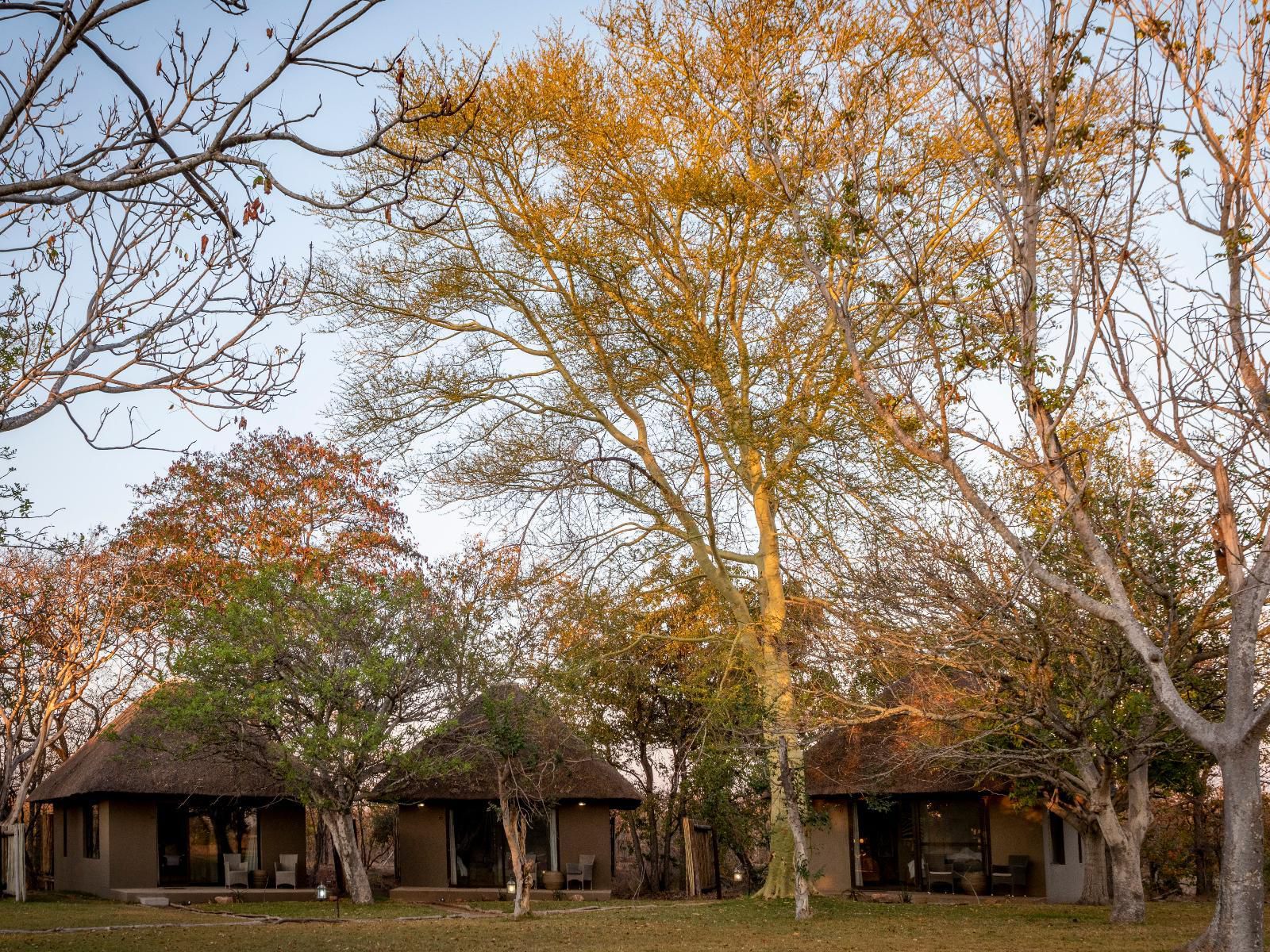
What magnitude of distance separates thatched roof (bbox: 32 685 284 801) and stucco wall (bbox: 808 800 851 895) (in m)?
10.5

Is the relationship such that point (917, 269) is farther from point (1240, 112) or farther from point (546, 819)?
point (546, 819)

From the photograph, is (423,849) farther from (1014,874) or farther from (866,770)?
(1014,874)

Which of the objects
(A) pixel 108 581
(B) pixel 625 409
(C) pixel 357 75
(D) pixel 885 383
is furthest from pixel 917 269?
(A) pixel 108 581

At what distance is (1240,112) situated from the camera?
8758 millimetres

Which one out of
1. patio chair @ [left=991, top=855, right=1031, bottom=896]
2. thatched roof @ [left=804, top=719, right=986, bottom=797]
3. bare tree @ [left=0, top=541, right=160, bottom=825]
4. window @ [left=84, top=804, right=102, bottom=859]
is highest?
bare tree @ [left=0, top=541, right=160, bottom=825]

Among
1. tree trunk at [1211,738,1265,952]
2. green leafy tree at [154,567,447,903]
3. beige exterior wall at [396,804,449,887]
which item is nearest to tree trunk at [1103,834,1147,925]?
tree trunk at [1211,738,1265,952]

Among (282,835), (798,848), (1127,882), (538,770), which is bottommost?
(282,835)

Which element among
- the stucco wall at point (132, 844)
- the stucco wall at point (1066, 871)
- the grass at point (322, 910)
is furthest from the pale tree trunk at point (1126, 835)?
the stucco wall at point (132, 844)

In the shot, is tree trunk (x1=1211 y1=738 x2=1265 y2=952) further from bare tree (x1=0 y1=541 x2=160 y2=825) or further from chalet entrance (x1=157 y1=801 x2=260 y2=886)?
chalet entrance (x1=157 y1=801 x2=260 y2=886)

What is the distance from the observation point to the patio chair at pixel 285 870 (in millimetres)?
23891

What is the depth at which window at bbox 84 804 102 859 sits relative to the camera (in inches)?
944

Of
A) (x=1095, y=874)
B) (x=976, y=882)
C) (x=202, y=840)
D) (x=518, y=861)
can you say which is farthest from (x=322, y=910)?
(x=1095, y=874)

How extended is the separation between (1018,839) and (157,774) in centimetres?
1598

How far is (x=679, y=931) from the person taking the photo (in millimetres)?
14781
